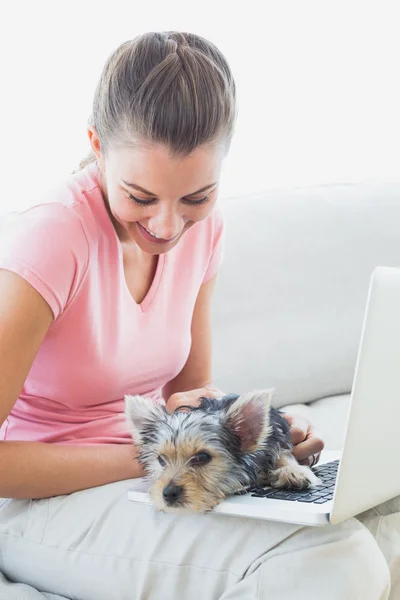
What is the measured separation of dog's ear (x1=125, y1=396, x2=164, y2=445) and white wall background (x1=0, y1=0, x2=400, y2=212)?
0.88 meters

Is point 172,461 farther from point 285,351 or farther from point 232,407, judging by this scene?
point 285,351

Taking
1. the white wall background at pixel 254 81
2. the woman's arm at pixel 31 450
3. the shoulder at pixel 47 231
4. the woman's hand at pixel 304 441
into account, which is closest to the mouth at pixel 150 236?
the shoulder at pixel 47 231

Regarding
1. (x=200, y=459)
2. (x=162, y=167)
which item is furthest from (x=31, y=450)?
(x=162, y=167)

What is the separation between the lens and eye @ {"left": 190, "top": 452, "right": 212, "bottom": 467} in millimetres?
1488

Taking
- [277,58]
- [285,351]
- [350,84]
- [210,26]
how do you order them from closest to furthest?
1. [285,351]
2. [210,26]
3. [277,58]
4. [350,84]

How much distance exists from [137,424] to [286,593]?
0.41m

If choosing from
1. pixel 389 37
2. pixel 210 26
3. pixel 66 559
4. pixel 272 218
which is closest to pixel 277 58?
pixel 210 26

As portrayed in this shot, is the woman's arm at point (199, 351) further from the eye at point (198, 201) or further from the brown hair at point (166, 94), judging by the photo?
the brown hair at point (166, 94)

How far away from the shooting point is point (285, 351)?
8.16ft

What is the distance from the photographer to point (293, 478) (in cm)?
147

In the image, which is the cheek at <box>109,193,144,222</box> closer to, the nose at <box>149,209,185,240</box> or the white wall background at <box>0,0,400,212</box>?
the nose at <box>149,209,185,240</box>

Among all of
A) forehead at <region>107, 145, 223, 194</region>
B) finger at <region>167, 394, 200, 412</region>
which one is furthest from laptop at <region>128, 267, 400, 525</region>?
forehead at <region>107, 145, 223, 194</region>

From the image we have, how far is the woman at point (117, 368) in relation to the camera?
1382 millimetres

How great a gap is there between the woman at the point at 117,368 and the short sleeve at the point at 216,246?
23cm
